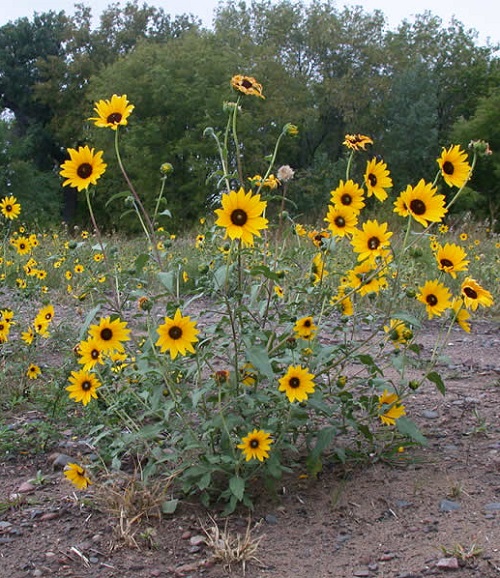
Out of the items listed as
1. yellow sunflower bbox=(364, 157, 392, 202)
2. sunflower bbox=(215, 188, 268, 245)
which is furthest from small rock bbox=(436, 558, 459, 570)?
yellow sunflower bbox=(364, 157, 392, 202)

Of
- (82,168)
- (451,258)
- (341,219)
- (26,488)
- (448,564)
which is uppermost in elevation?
(82,168)

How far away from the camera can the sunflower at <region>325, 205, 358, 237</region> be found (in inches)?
81.2

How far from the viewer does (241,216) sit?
1.82 metres

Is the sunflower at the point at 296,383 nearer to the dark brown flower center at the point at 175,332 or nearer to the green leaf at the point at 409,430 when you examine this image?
the dark brown flower center at the point at 175,332

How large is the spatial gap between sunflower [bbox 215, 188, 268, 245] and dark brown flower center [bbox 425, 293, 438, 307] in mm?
639

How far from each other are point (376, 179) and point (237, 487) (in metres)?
1.03

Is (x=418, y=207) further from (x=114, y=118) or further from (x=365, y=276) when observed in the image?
(x=114, y=118)

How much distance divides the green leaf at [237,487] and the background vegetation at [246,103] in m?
17.2

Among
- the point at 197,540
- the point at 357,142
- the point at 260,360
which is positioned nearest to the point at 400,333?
the point at 260,360

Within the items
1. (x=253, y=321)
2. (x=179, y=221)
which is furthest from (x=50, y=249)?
(x=179, y=221)

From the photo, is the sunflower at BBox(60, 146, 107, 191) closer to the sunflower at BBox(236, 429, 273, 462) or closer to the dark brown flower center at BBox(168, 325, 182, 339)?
the dark brown flower center at BBox(168, 325, 182, 339)

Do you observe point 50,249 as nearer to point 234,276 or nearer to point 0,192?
point 234,276

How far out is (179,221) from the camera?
19750 mm

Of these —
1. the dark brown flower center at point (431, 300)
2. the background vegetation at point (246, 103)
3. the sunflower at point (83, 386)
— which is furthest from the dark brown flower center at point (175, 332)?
the background vegetation at point (246, 103)
